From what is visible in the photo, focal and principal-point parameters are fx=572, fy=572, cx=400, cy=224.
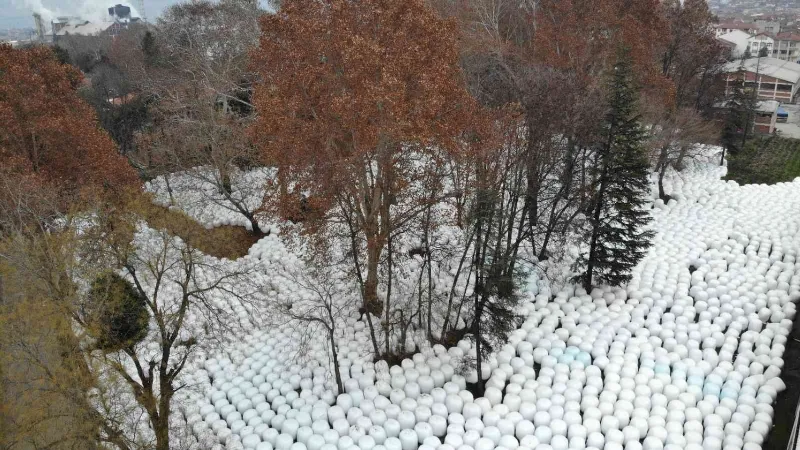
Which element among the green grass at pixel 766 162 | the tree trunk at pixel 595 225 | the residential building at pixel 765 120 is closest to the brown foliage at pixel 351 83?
the tree trunk at pixel 595 225

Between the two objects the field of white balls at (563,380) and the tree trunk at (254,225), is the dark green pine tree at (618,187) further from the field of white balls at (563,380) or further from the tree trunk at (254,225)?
the tree trunk at (254,225)

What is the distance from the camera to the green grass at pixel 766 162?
31031 millimetres

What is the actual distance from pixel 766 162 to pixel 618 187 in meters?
22.5

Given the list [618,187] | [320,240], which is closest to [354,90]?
[320,240]

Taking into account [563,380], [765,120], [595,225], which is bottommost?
[563,380]

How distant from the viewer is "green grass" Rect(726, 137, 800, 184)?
102 ft

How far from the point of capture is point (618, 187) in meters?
17.3

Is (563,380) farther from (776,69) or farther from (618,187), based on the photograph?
(776,69)

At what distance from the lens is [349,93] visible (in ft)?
43.4

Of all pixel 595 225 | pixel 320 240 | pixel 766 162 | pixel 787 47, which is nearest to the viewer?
pixel 320 240

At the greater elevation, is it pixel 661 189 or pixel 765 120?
Answer: pixel 765 120

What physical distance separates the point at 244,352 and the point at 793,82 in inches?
2024

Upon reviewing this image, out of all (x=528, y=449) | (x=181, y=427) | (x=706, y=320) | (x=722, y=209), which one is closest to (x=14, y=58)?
(x=181, y=427)

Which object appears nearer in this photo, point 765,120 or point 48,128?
point 48,128
